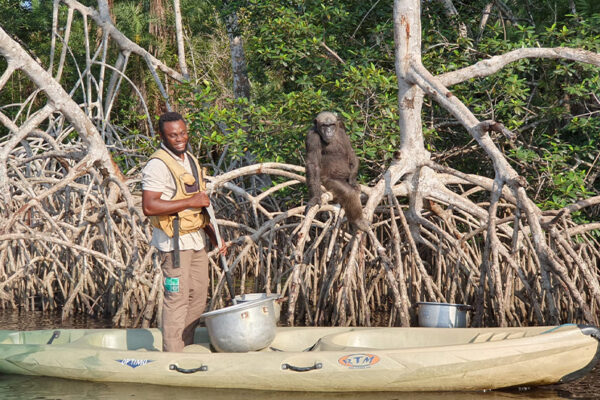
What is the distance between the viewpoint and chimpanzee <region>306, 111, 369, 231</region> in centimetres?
745

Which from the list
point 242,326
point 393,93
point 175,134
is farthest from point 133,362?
point 393,93

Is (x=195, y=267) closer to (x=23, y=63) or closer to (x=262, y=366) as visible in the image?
(x=262, y=366)

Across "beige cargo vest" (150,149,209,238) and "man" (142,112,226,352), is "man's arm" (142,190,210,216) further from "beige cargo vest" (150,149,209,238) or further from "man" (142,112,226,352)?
"beige cargo vest" (150,149,209,238)

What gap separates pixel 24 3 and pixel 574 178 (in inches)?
587

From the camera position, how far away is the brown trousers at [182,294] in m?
5.66

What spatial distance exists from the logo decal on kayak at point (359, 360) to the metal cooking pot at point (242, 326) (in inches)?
26.2

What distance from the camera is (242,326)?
580 centimetres

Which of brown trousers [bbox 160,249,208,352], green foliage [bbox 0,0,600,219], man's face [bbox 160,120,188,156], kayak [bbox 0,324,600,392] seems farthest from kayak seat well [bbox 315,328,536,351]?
green foliage [bbox 0,0,600,219]

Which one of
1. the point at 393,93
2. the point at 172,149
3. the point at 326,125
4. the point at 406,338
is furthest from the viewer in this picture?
the point at 393,93

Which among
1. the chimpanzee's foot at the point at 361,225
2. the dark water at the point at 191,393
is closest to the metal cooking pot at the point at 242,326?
the dark water at the point at 191,393

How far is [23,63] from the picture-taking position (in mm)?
8805

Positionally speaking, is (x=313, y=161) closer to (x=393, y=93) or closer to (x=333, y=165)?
(x=333, y=165)

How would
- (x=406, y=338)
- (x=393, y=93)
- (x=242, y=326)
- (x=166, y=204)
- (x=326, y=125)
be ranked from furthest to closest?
(x=393, y=93)
(x=326, y=125)
(x=406, y=338)
(x=242, y=326)
(x=166, y=204)

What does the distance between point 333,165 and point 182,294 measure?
2.48m
